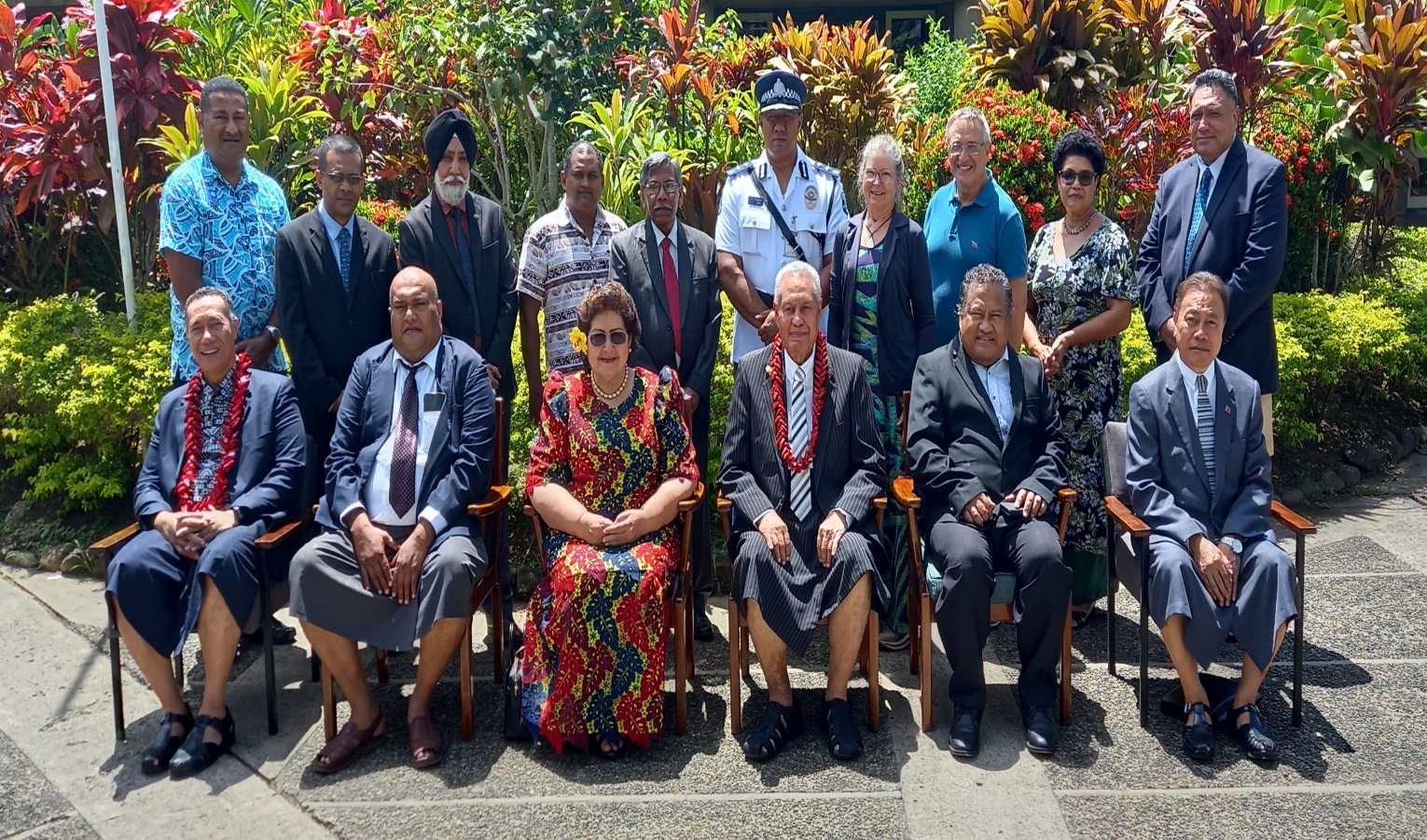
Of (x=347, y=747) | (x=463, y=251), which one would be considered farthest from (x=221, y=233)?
(x=347, y=747)

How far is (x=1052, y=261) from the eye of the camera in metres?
5.05

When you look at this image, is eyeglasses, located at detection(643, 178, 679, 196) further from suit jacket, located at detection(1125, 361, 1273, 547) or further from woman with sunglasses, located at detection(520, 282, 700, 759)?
suit jacket, located at detection(1125, 361, 1273, 547)

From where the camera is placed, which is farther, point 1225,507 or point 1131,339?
point 1131,339

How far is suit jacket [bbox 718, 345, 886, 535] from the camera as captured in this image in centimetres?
442

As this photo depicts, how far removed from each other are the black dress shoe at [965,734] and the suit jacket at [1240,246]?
2.00 metres

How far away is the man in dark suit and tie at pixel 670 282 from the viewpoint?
4.82 metres

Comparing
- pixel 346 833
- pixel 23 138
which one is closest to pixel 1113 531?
pixel 346 833

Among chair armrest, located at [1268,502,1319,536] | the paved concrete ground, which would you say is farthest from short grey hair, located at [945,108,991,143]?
the paved concrete ground

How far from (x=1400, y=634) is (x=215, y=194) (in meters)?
5.45

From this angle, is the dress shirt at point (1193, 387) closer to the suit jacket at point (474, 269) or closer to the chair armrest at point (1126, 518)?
the chair armrest at point (1126, 518)

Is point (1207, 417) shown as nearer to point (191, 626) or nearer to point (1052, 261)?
point (1052, 261)

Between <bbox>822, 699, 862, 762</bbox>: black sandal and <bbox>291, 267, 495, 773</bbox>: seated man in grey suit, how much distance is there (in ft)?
4.50

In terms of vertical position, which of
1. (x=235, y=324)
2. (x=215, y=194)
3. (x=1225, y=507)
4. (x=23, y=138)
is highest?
(x=23, y=138)

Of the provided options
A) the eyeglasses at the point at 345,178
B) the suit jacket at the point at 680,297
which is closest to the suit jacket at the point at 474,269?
the eyeglasses at the point at 345,178
